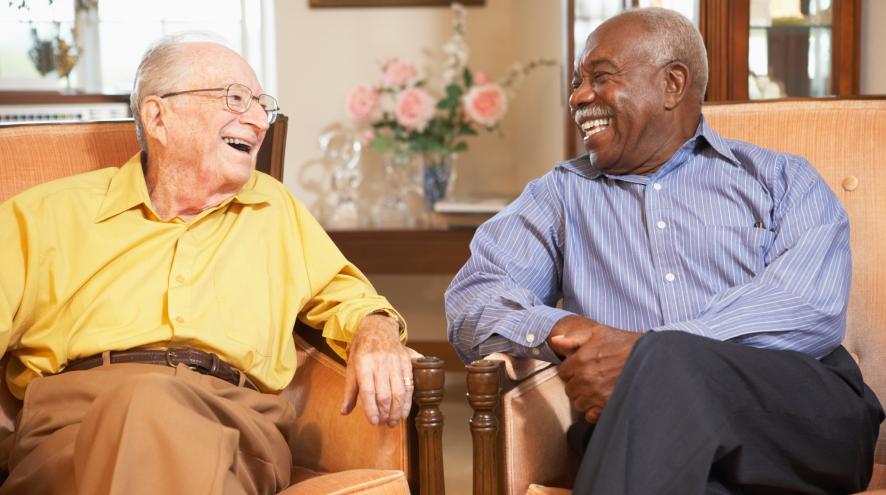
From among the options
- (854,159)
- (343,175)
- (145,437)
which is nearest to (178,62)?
(145,437)

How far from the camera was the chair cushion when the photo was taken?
169cm

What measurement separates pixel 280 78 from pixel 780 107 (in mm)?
2560

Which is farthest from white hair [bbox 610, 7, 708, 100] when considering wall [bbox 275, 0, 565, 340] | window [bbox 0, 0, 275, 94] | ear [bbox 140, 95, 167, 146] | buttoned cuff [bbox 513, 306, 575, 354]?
window [bbox 0, 0, 275, 94]

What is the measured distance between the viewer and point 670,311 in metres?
2.02

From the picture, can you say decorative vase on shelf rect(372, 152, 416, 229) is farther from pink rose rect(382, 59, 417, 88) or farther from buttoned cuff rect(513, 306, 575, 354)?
buttoned cuff rect(513, 306, 575, 354)

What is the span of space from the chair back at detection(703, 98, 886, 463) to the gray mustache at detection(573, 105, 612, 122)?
29 cm

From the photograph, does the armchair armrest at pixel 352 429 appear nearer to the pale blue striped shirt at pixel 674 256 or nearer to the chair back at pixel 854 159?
the pale blue striped shirt at pixel 674 256

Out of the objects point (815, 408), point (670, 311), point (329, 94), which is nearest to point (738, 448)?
point (815, 408)

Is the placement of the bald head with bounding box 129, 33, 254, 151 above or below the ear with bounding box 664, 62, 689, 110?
above

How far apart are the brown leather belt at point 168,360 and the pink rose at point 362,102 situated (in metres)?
2.38

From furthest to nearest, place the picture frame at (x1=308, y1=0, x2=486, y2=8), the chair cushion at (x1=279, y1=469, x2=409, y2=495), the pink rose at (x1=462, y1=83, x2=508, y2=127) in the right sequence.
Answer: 1. the picture frame at (x1=308, y1=0, x2=486, y2=8)
2. the pink rose at (x1=462, y1=83, x2=508, y2=127)
3. the chair cushion at (x1=279, y1=469, x2=409, y2=495)

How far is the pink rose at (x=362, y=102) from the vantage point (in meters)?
4.14

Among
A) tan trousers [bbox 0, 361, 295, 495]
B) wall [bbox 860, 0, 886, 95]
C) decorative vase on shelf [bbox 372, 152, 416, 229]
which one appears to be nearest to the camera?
tan trousers [bbox 0, 361, 295, 495]

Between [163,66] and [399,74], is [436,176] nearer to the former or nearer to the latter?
[399,74]
